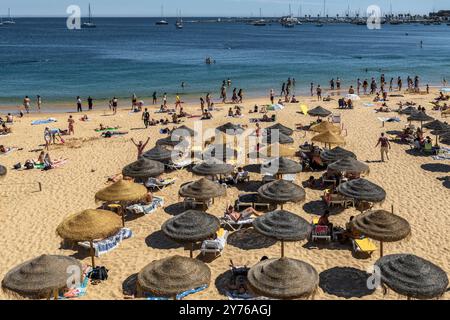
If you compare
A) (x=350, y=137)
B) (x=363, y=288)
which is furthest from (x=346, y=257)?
(x=350, y=137)

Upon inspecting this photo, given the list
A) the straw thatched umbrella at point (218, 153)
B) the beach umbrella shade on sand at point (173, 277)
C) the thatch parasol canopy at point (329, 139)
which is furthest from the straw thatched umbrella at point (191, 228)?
the thatch parasol canopy at point (329, 139)

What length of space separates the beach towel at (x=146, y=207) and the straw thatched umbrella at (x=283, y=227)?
191 inches

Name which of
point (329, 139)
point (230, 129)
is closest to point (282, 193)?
point (329, 139)

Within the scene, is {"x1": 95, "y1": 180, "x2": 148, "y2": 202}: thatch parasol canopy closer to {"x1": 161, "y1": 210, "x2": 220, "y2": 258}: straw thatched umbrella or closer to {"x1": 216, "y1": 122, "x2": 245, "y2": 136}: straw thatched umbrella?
{"x1": 161, "y1": 210, "x2": 220, "y2": 258}: straw thatched umbrella

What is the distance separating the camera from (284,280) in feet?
26.7

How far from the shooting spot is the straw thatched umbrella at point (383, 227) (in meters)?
9.80

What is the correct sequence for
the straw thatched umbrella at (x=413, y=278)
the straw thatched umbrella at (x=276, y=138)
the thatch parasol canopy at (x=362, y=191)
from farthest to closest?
1. the straw thatched umbrella at (x=276, y=138)
2. the thatch parasol canopy at (x=362, y=191)
3. the straw thatched umbrella at (x=413, y=278)

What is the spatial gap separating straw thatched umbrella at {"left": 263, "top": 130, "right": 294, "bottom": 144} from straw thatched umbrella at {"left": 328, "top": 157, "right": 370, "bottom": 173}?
145 inches

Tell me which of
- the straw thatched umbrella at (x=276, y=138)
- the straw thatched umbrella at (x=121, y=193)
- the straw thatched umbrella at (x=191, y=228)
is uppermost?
the straw thatched umbrella at (x=276, y=138)

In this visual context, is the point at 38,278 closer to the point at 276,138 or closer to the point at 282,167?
the point at 282,167

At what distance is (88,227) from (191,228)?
2.48 meters

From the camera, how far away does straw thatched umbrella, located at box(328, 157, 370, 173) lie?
1495cm

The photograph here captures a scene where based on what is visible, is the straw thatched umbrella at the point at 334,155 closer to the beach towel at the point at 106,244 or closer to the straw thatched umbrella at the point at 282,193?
the straw thatched umbrella at the point at 282,193

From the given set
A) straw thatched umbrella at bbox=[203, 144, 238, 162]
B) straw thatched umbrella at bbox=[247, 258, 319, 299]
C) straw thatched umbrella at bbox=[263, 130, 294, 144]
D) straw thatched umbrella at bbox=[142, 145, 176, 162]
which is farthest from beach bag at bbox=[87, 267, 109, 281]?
straw thatched umbrella at bbox=[263, 130, 294, 144]
